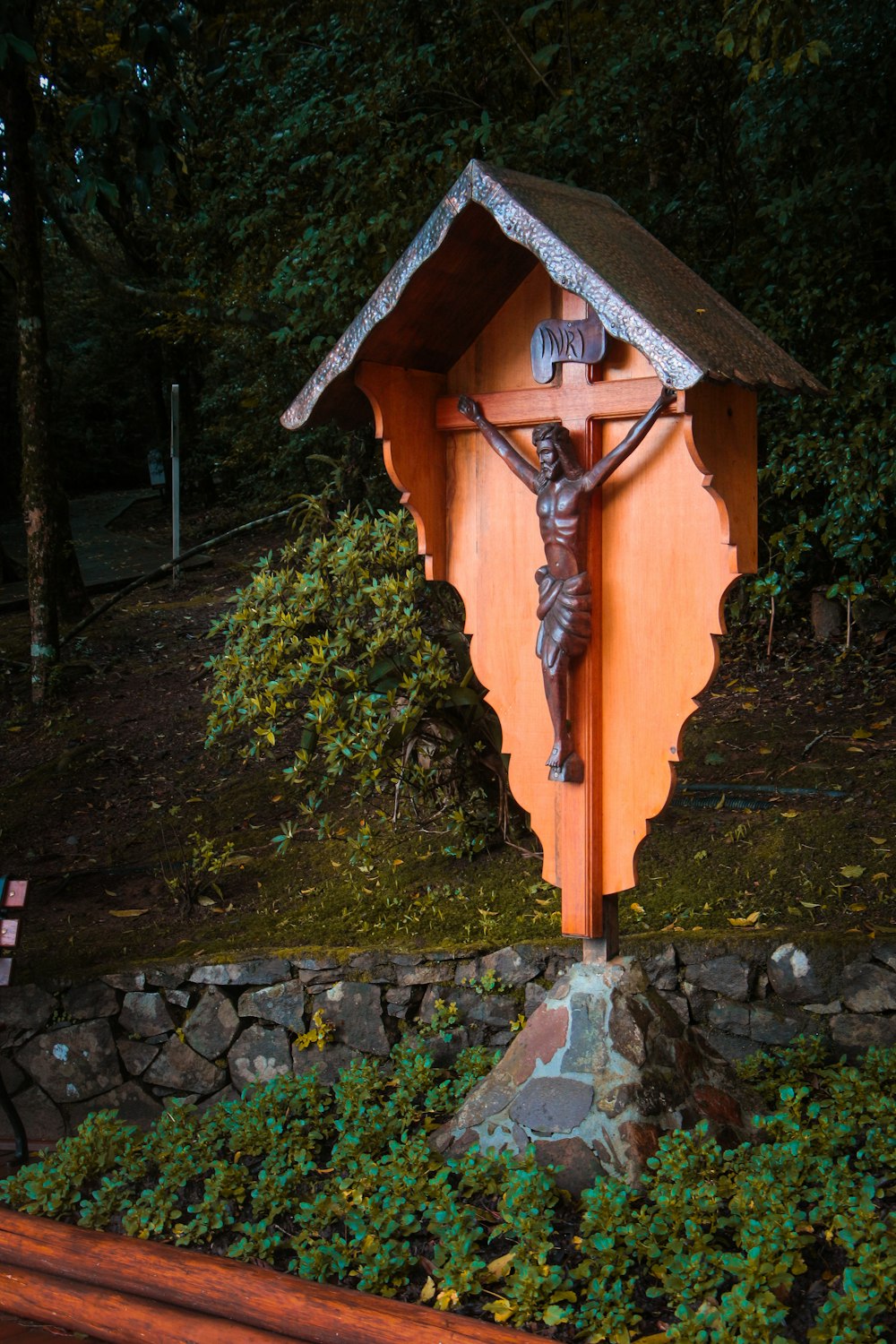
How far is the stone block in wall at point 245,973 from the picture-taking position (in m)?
3.93

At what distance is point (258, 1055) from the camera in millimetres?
3920

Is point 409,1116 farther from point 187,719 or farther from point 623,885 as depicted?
point 187,719

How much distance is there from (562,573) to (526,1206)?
4.76 feet

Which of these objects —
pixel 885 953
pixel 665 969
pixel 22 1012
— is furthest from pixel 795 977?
pixel 22 1012

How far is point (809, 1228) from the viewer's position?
2551mm

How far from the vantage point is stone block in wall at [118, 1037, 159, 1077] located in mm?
4035

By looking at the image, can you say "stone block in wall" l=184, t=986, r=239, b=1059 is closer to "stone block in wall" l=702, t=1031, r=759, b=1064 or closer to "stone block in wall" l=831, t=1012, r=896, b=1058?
"stone block in wall" l=702, t=1031, r=759, b=1064

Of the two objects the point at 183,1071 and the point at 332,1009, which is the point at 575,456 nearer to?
the point at 332,1009

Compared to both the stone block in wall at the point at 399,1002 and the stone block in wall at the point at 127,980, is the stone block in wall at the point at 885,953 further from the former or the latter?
the stone block in wall at the point at 127,980

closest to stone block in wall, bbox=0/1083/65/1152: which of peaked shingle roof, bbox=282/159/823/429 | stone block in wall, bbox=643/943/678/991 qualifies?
stone block in wall, bbox=643/943/678/991

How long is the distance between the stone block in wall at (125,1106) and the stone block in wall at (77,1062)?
3 centimetres

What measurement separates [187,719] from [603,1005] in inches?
170

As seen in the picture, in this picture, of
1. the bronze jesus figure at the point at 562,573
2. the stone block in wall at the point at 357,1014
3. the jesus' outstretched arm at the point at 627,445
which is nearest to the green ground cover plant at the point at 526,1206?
the stone block in wall at the point at 357,1014

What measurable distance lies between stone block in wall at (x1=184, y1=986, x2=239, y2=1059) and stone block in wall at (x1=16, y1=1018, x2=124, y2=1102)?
0.29 metres
